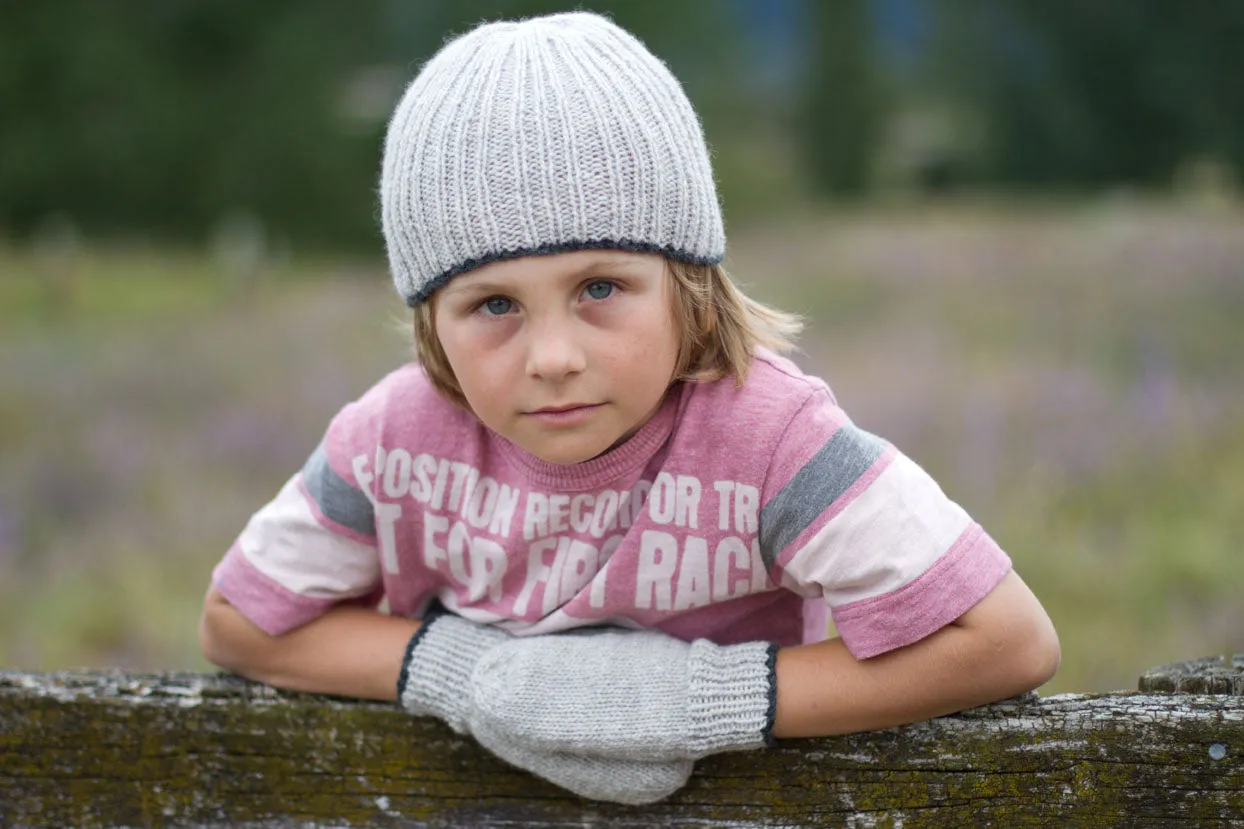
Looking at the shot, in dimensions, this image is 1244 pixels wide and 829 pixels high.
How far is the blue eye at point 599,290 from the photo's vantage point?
1605 millimetres

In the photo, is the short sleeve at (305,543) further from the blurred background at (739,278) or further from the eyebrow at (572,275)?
the blurred background at (739,278)

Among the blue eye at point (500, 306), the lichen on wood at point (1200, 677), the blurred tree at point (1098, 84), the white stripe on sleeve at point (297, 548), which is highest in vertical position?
the blurred tree at point (1098, 84)

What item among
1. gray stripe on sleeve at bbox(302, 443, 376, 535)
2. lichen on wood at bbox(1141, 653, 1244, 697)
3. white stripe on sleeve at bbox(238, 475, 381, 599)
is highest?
gray stripe on sleeve at bbox(302, 443, 376, 535)

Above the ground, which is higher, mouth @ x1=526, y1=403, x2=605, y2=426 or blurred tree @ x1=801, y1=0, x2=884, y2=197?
blurred tree @ x1=801, y1=0, x2=884, y2=197

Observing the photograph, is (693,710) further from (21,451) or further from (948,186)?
(948,186)

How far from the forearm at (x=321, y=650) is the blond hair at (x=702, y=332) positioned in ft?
1.23

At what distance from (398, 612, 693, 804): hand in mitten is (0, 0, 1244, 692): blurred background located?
0.93 m

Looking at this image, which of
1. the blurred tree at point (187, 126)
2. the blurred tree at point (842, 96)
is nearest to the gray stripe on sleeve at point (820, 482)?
the blurred tree at point (187, 126)

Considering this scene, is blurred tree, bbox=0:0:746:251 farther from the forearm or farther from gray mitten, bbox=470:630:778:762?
gray mitten, bbox=470:630:778:762

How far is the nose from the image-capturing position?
1.53 meters

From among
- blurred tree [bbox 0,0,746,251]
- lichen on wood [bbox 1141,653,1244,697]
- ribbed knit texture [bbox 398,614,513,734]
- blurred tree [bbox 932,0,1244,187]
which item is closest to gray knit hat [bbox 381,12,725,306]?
ribbed knit texture [bbox 398,614,513,734]

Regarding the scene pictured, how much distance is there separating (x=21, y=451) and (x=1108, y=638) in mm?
4488

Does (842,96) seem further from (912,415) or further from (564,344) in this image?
(564,344)

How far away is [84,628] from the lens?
3713 mm
